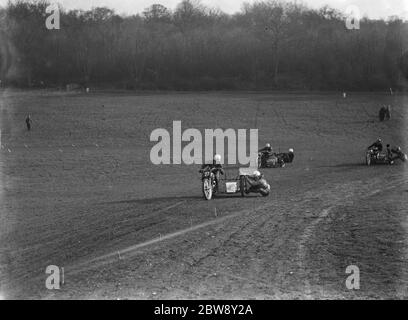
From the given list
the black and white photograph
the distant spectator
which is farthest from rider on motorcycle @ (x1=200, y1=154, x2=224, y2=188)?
the distant spectator

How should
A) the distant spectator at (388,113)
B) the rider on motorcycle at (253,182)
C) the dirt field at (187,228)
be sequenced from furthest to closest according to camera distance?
the distant spectator at (388,113), the rider on motorcycle at (253,182), the dirt field at (187,228)

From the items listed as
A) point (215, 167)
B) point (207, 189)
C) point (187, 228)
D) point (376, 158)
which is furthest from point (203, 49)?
point (187, 228)

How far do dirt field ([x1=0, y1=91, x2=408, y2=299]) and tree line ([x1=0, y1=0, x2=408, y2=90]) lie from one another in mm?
6337

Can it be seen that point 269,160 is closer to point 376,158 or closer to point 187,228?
point 376,158

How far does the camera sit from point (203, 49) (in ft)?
142

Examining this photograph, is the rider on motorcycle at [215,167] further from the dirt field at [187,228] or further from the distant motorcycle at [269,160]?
the distant motorcycle at [269,160]

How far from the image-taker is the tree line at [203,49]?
38.1m

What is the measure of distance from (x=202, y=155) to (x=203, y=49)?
9.64 meters

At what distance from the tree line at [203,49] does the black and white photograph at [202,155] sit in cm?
17

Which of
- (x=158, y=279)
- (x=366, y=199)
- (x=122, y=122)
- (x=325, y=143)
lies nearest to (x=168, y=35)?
(x=122, y=122)

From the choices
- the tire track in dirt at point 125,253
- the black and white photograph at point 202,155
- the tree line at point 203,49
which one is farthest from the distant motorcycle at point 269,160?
the tire track in dirt at point 125,253

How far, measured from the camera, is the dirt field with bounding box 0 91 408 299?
1018 cm

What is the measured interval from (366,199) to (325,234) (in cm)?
582

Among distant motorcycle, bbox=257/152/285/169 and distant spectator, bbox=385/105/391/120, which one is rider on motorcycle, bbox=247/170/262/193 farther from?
distant spectator, bbox=385/105/391/120
